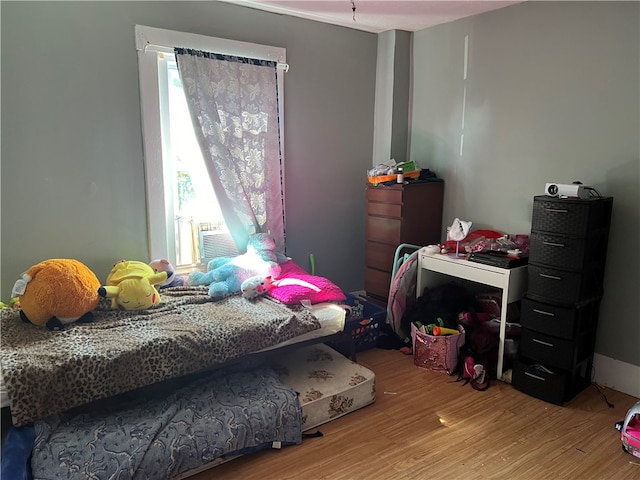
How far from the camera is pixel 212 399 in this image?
2.23 meters

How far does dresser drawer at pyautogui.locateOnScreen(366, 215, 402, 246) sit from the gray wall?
0.49 meters

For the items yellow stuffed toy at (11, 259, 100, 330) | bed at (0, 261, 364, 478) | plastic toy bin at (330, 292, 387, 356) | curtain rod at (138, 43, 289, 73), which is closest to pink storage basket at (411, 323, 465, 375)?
plastic toy bin at (330, 292, 387, 356)

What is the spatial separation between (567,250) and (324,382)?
149 cm

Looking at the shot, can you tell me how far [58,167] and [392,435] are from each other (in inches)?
92.6

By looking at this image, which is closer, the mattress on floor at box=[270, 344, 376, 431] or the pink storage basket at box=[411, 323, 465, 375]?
the mattress on floor at box=[270, 344, 376, 431]

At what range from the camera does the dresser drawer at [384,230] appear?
11.5 feet

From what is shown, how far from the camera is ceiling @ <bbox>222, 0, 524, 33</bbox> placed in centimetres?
304

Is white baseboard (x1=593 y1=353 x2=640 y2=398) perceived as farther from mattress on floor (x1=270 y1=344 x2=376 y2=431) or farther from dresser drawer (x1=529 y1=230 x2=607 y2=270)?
mattress on floor (x1=270 y1=344 x2=376 y2=431)

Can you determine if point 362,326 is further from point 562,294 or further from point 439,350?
point 562,294

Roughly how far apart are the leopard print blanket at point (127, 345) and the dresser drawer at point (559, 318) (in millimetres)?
1229

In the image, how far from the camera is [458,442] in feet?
7.46

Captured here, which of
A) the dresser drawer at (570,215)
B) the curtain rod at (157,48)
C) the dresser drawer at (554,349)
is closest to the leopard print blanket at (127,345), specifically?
the dresser drawer at (554,349)

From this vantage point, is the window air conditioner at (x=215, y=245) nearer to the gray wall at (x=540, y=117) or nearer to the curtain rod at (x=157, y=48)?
the curtain rod at (x=157, y=48)

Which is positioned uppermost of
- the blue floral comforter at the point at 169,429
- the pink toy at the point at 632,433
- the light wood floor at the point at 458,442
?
the blue floral comforter at the point at 169,429
